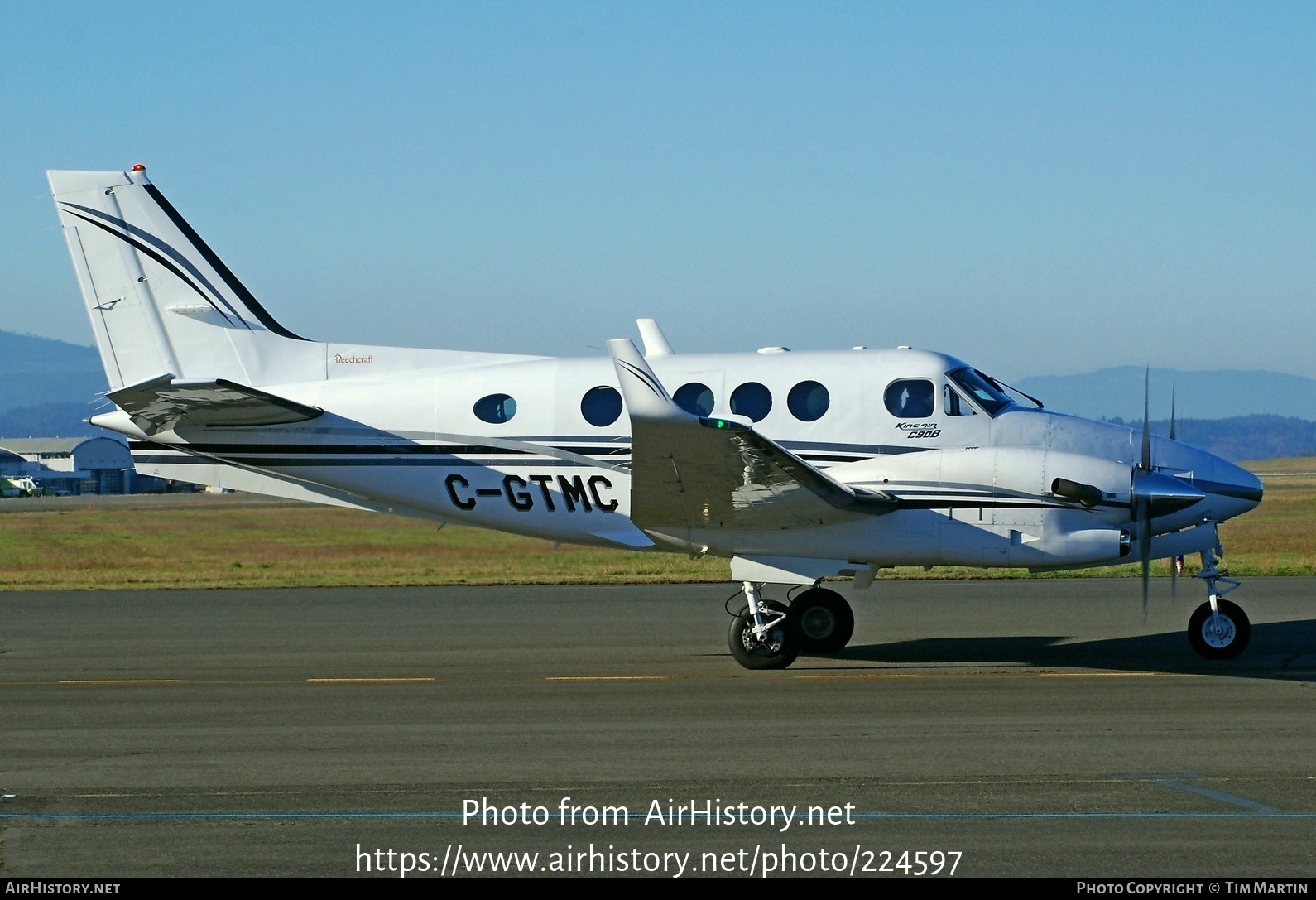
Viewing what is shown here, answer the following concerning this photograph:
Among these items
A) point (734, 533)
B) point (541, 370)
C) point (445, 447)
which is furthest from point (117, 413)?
point (734, 533)

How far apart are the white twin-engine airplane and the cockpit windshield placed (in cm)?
3

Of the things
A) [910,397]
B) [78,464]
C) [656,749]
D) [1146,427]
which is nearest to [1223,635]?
[1146,427]

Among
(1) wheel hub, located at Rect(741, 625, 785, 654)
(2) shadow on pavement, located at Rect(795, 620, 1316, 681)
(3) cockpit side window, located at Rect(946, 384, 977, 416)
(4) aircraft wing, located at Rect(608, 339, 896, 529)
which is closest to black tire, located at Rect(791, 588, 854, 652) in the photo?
(2) shadow on pavement, located at Rect(795, 620, 1316, 681)

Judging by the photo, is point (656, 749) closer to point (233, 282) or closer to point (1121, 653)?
point (1121, 653)

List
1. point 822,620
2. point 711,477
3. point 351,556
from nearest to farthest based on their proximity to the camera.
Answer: point 711,477, point 822,620, point 351,556

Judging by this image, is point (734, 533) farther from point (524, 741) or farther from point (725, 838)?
point (725, 838)

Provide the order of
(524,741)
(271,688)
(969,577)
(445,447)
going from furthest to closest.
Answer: (969,577)
(445,447)
(271,688)
(524,741)

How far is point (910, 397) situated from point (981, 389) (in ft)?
2.45

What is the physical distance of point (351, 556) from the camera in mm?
32344

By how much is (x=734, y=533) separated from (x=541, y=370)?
9.79ft

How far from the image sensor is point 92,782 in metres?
8.23

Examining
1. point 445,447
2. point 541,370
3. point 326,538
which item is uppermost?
point 541,370

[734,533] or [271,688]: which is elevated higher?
[734,533]

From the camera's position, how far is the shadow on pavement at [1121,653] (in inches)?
498
